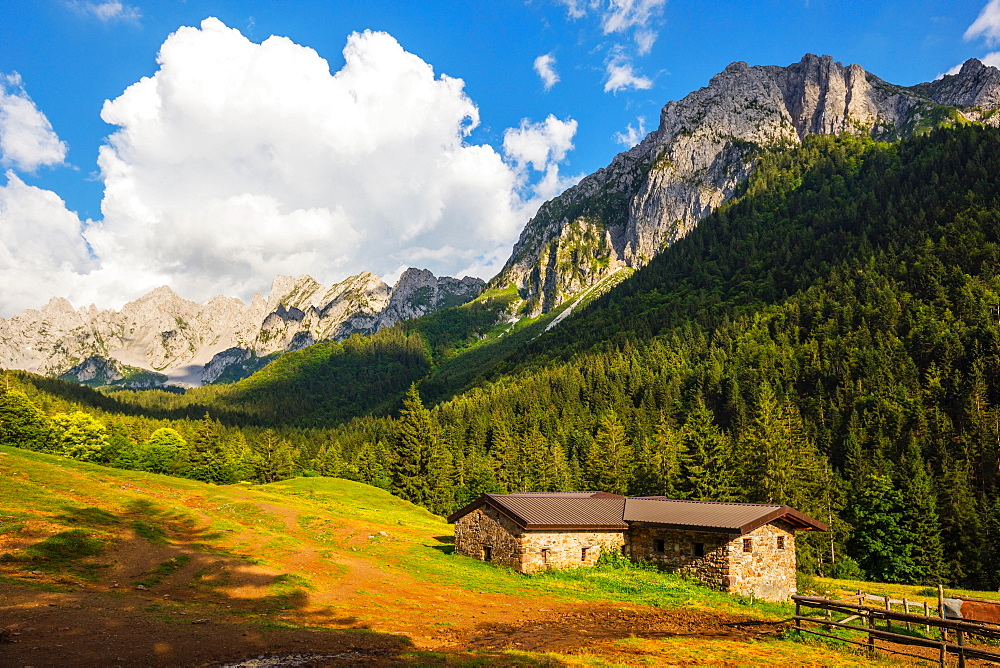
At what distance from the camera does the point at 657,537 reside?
3806 cm

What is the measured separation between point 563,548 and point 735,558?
1122 centimetres

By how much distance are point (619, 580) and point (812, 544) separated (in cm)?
4080

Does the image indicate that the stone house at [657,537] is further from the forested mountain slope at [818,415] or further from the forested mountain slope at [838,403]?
the forested mountain slope at [838,403]

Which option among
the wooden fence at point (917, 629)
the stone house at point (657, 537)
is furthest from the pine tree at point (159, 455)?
the wooden fence at point (917, 629)

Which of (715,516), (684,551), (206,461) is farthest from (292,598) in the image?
(206,461)

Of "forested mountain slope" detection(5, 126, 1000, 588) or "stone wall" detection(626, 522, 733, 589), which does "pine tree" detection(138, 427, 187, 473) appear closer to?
"forested mountain slope" detection(5, 126, 1000, 588)

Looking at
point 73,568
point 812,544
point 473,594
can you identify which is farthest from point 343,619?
point 812,544

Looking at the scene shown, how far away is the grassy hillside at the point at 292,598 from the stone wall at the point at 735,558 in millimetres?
1436

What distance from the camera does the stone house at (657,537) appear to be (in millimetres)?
34469

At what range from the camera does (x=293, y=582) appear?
28031 mm

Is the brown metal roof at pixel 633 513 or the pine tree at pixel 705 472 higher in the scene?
the pine tree at pixel 705 472

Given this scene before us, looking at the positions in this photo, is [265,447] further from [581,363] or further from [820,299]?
[820,299]

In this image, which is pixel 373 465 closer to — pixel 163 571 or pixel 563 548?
pixel 563 548

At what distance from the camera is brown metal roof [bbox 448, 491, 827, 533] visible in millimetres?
35281
